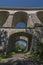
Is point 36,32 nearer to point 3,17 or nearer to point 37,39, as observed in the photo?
point 37,39

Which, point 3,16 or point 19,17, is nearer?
point 19,17

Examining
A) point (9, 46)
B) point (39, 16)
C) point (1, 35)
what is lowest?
point (9, 46)

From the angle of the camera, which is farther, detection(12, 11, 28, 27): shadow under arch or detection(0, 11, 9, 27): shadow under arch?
detection(0, 11, 9, 27): shadow under arch

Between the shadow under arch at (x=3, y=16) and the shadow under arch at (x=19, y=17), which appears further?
the shadow under arch at (x=3, y=16)

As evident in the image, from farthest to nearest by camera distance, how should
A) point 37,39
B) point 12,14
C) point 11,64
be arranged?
point 12,14 < point 37,39 < point 11,64

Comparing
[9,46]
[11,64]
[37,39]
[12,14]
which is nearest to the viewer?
[11,64]

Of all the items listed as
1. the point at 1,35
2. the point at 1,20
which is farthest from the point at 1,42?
the point at 1,20

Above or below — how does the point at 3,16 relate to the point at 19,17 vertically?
above

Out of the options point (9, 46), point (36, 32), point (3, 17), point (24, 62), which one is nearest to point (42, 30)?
point (36, 32)

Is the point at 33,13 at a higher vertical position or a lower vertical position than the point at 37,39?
higher

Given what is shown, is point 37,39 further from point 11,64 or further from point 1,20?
point 1,20

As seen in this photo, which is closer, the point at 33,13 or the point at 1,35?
the point at 1,35
